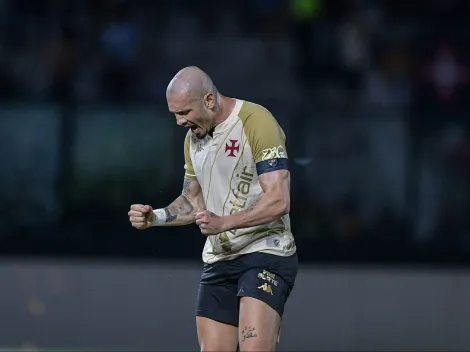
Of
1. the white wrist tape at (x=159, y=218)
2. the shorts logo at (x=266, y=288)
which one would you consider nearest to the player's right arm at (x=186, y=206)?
the white wrist tape at (x=159, y=218)

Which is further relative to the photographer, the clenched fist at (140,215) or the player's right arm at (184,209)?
the player's right arm at (184,209)

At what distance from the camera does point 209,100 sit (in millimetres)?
6945

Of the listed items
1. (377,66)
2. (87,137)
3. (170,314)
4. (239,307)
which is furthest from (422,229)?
(239,307)

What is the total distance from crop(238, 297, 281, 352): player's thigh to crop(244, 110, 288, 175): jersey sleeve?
683 millimetres

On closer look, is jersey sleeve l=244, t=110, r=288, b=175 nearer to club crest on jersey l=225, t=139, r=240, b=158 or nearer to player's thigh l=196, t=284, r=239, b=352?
club crest on jersey l=225, t=139, r=240, b=158

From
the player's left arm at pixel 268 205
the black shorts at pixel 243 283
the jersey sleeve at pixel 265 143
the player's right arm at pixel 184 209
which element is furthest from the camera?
the player's right arm at pixel 184 209

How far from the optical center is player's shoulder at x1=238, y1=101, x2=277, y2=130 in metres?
7.01

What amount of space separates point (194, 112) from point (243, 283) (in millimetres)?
937

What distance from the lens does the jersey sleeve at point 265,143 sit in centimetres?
692

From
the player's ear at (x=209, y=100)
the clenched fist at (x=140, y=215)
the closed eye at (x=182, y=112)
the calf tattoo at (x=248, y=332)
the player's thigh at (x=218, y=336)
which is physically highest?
the player's ear at (x=209, y=100)

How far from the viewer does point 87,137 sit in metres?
10.8

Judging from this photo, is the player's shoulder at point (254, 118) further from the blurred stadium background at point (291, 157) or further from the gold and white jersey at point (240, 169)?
the blurred stadium background at point (291, 157)

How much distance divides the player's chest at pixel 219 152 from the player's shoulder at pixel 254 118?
85 millimetres

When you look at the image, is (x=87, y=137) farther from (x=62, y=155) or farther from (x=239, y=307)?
(x=239, y=307)
